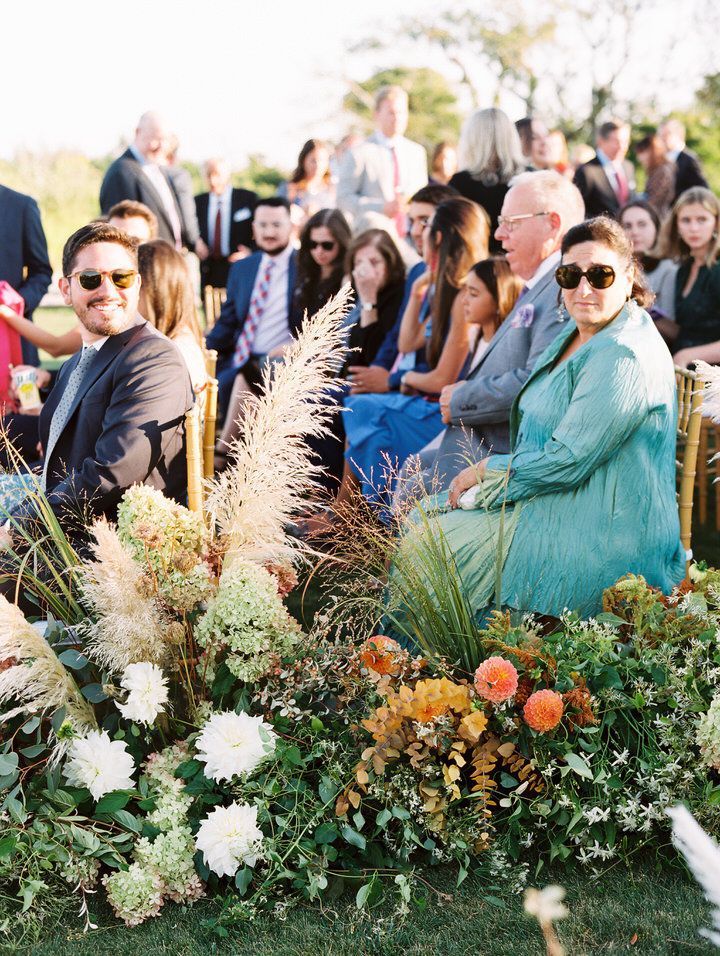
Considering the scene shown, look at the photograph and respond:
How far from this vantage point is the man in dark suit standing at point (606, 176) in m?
7.62

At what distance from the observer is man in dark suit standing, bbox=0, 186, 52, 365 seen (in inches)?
230

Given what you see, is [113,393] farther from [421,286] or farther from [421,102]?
[421,102]

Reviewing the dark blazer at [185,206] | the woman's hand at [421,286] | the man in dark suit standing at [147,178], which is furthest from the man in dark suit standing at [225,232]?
the woman's hand at [421,286]

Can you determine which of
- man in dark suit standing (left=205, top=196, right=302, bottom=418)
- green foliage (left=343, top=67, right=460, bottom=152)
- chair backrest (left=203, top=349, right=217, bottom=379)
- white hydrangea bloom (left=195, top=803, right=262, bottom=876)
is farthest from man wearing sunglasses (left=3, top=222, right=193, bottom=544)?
green foliage (left=343, top=67, right=460, bottom=152)

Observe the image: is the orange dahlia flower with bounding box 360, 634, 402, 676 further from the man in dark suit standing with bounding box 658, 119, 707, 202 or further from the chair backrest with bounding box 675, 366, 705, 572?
the man in dark suit standing with bounding box 658, 119, 707, 202

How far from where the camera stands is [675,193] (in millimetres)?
8469

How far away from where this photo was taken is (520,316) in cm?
356

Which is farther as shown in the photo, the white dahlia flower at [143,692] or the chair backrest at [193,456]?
the chair backrest at [193,456]

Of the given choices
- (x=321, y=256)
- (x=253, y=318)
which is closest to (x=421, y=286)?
(x=321, y=256)

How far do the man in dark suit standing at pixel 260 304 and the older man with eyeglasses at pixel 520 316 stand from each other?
8.55ft

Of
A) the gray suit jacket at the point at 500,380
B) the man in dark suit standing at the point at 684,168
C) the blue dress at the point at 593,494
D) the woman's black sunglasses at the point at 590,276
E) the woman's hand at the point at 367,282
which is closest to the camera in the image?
the blue dress at the point at 593,494

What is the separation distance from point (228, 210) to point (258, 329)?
3.58 metres

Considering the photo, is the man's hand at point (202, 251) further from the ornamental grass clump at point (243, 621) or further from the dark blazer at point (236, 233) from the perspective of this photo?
the ornamental grass clump at point (243, 621)

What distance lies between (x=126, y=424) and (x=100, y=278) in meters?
0.55
